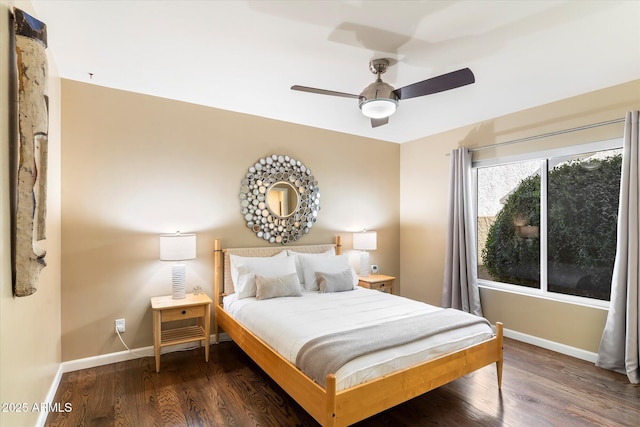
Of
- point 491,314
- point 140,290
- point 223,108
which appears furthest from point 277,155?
point 491,314

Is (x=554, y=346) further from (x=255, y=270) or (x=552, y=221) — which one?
(x=255, y=270)

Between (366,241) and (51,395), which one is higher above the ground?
(366,241)

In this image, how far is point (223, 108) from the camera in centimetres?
375

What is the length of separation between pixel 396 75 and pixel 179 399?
128 inches

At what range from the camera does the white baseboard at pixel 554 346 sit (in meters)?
3.24

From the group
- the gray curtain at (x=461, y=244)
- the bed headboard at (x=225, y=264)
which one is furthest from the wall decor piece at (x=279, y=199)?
the gray curtain at (x=461, y=244)

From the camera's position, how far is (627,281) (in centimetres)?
291

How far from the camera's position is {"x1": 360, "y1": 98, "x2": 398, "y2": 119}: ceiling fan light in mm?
2549

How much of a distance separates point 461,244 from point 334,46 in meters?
2.93

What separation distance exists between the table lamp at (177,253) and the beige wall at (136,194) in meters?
0.28

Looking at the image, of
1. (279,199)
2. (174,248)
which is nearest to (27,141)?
(174,248)

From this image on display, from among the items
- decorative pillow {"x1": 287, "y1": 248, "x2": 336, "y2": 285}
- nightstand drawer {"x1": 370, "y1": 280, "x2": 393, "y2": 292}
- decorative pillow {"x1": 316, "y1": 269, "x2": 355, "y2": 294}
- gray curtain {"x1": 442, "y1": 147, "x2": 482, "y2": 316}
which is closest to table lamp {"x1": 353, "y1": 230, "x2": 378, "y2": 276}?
nightstand drawer {"x1": 370, "y1": 280, "x2": 393, "y2": 292}

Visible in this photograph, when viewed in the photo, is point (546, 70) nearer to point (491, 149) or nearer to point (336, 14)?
point (491, 149)

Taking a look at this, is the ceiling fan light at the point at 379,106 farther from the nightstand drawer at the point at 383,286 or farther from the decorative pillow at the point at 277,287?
the nightstand drawer at the point at 383,286
